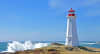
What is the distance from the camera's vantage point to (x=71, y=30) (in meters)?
20.3

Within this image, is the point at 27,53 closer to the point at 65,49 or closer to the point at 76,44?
the point at 65,49

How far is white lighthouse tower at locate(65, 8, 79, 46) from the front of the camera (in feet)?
66.2

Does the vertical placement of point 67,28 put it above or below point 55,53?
above

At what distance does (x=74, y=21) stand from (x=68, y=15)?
94 centimetres

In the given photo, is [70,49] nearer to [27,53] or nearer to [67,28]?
[67,28]

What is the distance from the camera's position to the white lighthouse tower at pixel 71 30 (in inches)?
795

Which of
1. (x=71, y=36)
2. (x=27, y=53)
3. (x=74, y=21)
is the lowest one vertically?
(x=27, y=53)

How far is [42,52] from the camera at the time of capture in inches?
624

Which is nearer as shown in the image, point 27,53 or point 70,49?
point 27,53

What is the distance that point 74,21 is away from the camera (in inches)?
799

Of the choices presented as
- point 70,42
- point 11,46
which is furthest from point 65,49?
point 11,46

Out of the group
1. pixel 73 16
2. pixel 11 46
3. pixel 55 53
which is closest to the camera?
pixel 55 53

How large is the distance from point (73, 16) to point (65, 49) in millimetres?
3941

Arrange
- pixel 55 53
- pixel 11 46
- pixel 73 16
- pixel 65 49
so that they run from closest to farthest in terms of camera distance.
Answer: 1. pixel 55 53
2. pixel 65 49
3. pixel 73 16
4. pixel 11 46
